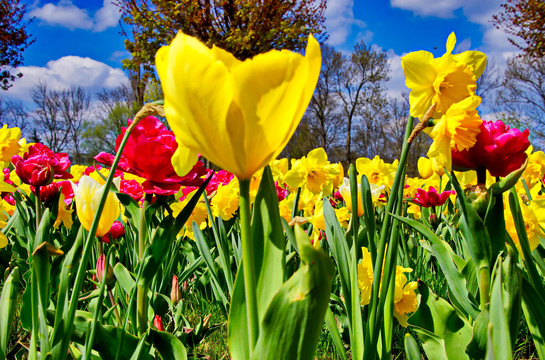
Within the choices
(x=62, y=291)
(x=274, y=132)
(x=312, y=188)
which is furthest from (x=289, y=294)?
(x=312, y=188)

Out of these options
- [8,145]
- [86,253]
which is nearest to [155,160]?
[86,253]

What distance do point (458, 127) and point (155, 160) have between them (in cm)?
56

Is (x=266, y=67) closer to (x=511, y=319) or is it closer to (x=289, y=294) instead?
(x=289, y=294)

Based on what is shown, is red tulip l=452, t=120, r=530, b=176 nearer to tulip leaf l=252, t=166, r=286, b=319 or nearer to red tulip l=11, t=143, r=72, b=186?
tulip leaf l=252, t=166, r=286, b=319

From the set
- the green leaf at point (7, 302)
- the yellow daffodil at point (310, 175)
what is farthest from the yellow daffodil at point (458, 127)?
the yellow daffodil at point (310, 175)

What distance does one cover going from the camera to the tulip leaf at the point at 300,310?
338 mm

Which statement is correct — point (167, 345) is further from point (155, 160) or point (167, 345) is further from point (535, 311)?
point (535, 311)

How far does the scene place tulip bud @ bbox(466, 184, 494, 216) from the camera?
0.67m

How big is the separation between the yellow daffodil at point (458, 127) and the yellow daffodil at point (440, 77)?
0.08m

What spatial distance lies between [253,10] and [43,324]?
444 inches

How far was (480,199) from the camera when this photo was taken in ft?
2.20

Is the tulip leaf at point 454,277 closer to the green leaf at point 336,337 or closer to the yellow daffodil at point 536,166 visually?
the green leaf at point 336,337

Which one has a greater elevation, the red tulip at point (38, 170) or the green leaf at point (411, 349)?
the red tulip at point (38, 170)

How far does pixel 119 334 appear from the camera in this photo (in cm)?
72
